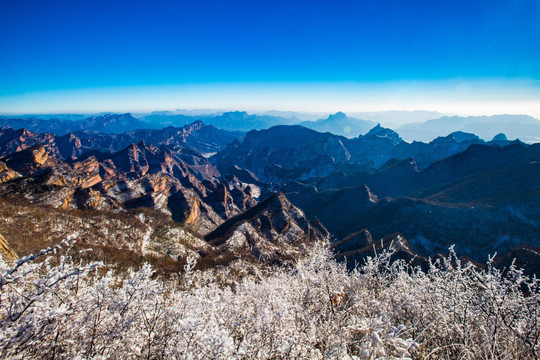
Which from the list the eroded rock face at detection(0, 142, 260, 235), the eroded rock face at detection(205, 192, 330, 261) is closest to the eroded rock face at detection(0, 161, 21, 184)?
the eroded rock face at detection(0, 142, 260, 235)

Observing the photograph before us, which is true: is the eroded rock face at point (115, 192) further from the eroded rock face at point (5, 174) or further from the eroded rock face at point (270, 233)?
the eroded rock face at point (270, 233)

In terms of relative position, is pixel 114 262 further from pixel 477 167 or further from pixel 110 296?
pixel 477 167

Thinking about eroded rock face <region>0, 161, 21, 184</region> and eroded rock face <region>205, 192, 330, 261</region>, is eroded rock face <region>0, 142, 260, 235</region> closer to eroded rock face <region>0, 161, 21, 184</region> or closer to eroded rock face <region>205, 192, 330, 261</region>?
eroded rock face <region>0, 161, 21, 184</region>

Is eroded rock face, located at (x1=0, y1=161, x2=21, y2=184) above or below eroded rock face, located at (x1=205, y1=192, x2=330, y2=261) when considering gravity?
above

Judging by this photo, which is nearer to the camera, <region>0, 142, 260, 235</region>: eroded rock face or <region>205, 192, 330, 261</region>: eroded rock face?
<region>205, 192, 330, 261</region>: eroded rock face

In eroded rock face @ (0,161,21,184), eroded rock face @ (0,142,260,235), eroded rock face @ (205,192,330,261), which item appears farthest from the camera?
eroded rock face @ (0,161,21,184)

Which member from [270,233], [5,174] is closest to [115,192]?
[5,174]

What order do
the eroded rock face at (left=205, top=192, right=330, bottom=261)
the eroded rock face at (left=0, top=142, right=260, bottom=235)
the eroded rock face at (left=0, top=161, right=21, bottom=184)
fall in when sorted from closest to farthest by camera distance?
1. the eroded rock face at (left=205, top=192, right=330, bottom=261)
2. the eroded rock face at (left=0, top=142, right=260, bottom=235)
3. the eroded rock face at (left=0, top=161, right=21, bottom=184)

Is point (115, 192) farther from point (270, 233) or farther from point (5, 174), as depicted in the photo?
Result: point (270, 233)

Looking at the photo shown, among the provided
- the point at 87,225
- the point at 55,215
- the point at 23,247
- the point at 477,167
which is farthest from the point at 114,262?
the point at 477,167
